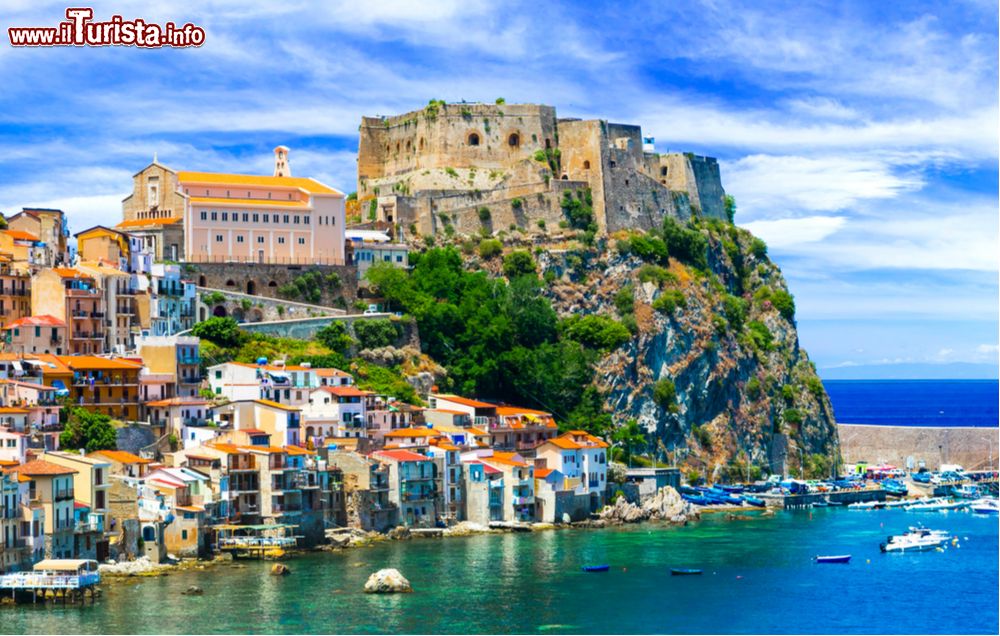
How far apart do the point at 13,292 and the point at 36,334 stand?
321 cm

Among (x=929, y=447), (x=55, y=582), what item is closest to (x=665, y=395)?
(x=929, y=447)

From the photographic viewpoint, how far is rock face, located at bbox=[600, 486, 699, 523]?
8162 cm

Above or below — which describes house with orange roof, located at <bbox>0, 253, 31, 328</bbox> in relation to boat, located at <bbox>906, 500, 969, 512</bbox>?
above

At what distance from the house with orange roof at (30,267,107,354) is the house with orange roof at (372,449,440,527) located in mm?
14178

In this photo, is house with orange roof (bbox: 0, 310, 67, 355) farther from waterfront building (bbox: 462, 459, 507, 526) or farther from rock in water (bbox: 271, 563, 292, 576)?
rock in water (bbox: 271, 563, 292, 576)

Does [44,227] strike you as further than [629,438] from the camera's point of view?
No

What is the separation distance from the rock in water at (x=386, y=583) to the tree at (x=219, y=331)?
25705 mm

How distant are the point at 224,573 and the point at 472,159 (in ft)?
159

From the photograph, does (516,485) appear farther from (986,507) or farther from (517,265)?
(986,507)

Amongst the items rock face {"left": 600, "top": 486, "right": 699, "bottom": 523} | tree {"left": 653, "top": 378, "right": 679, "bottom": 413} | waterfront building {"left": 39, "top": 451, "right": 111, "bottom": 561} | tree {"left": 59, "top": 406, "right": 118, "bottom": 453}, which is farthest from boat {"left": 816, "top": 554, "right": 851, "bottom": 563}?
tree {"left": 59, "top": 406, "right": 118, "bottom": 453}

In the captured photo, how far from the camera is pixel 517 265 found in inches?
3907

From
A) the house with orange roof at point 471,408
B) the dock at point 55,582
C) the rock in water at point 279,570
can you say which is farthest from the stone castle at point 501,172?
the dock at point 55,582

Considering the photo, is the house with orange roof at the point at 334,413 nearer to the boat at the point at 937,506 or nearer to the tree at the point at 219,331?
the tree at the point at 219,331

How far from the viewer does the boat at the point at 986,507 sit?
9306cm
